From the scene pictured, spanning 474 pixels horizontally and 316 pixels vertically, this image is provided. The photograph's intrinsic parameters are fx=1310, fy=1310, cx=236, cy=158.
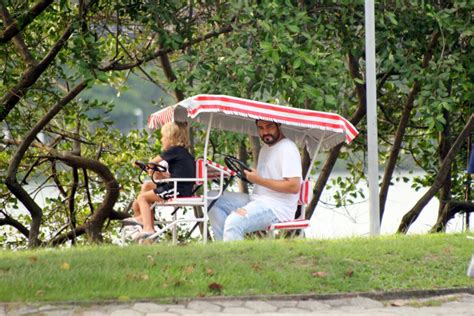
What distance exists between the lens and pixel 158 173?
1347 centimetres

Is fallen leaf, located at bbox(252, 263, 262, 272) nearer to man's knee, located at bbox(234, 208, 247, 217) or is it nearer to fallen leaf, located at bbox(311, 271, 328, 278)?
fallen leaf, located at bbox(311, 271, 328, 278)

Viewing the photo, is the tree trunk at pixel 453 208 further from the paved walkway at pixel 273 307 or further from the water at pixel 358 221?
the paved walkway at pixel 273 307

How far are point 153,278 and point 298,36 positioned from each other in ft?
25.1

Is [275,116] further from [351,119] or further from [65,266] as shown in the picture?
[351,119]

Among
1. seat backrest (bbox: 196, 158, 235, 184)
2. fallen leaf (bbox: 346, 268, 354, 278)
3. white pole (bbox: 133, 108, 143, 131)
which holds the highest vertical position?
white pole (bbox: 133, 108, 143, 131)

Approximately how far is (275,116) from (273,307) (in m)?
3.66

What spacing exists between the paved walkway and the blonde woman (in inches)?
147

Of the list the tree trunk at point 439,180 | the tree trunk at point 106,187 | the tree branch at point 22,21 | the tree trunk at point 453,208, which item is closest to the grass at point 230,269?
the tree branch at point 22,21

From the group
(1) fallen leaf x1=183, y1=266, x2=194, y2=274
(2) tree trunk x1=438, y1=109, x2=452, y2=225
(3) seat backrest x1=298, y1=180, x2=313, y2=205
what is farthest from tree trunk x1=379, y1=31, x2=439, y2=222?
(1) fallen leaf x1=183, y1=266, x2=194, y2=274

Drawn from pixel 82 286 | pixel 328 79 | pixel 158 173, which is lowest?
pixel 82 286

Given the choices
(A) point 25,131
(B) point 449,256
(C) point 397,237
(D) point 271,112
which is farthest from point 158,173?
(A) point 25,131

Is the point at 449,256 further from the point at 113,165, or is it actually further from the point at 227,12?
the point at 113,165

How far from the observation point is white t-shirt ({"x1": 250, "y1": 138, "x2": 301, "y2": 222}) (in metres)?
12.9

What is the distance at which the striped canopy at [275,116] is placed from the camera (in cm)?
1266
